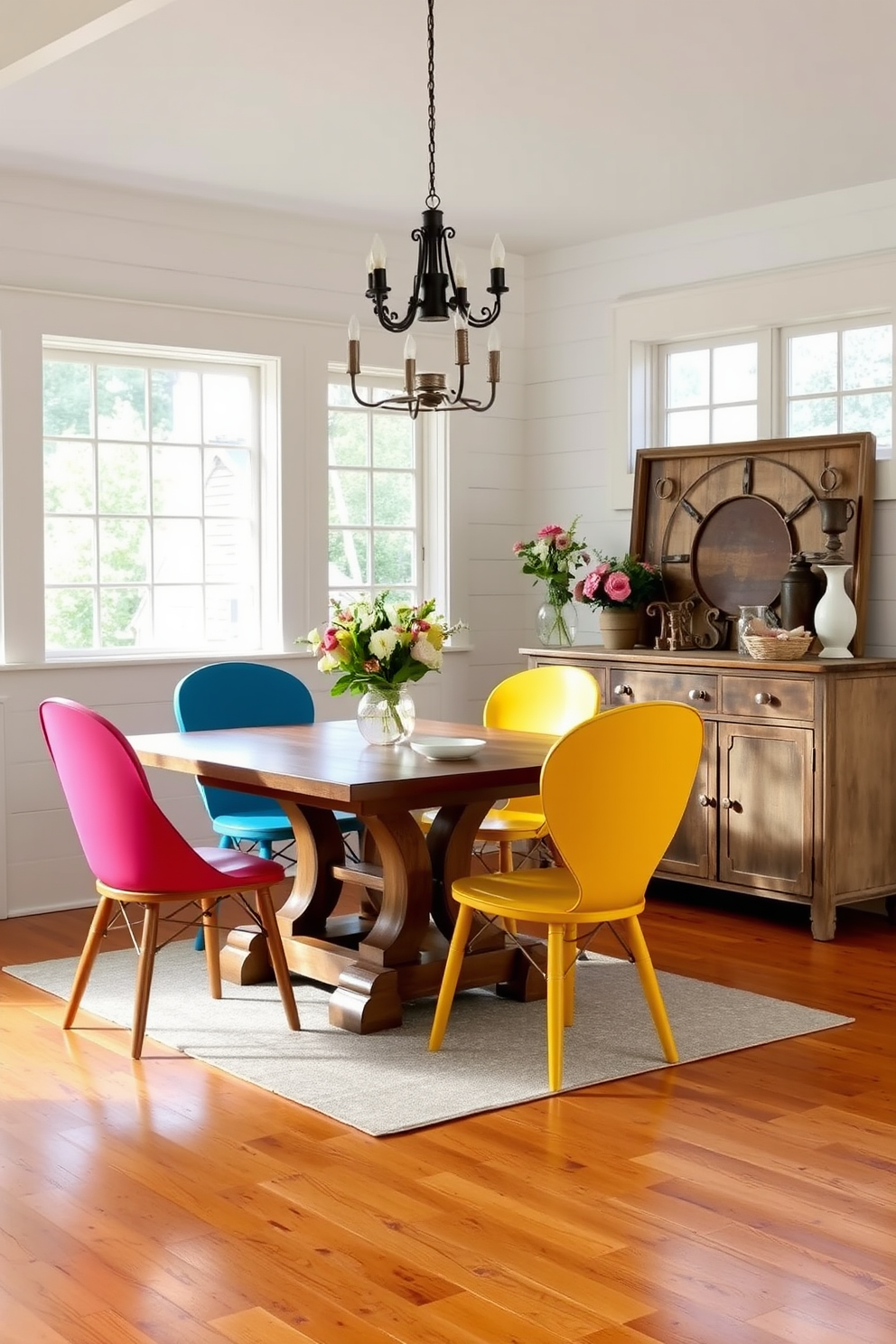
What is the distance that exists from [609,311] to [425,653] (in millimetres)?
2951

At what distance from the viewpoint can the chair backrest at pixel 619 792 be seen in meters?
3.38

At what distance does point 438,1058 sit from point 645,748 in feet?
3.06

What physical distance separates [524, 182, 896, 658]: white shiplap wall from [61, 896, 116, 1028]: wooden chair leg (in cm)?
298

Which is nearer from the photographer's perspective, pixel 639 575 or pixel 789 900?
pixel 789 900

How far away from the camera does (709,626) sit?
19.6 ft

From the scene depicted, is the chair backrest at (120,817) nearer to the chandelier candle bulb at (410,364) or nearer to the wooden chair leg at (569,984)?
the wooden chair leg at (569,984)

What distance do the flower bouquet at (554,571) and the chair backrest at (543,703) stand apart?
1276 mm

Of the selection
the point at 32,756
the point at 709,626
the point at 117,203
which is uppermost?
the point at 117,203

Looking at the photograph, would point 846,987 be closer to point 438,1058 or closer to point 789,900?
point 789,900

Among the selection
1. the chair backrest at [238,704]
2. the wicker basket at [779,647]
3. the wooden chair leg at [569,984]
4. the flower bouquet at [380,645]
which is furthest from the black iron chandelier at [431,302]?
the wicker basket at [779,647]

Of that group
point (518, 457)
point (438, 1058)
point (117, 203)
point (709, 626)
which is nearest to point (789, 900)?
point (709, 626)

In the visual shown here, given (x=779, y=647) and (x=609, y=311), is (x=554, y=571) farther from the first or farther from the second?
(x=779, y=647)

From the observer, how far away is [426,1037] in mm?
3875

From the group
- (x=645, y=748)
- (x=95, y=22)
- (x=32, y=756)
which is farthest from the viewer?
(x=32, y=756)
